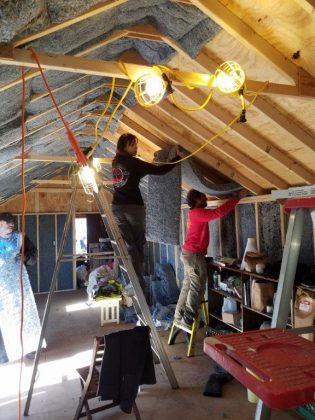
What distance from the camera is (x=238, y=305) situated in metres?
4.00

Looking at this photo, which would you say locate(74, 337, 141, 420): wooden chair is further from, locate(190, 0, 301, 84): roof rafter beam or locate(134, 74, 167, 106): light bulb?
locate(190, 0, 301, 84): roof rafter beam

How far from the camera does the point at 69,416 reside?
276 centimetres

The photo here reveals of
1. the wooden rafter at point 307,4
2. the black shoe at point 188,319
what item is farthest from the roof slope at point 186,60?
the black shoe at point 188,319

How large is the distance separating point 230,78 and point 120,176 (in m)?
1.35

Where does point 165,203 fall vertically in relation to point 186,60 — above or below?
below

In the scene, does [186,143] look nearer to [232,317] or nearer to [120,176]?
[120,176]

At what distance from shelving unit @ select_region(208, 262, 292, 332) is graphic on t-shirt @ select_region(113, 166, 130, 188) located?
67.6 inches

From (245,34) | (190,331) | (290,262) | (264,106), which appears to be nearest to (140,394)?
(190,331)

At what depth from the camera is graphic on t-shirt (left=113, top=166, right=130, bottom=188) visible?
2.72 meters

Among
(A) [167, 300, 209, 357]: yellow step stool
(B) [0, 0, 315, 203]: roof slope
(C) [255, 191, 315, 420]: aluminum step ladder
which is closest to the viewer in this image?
(B) [0, 0, 315, 203]: roof slope

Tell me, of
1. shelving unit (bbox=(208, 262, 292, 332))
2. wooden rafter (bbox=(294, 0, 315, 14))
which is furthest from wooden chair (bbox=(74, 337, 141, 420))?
wooden rafter (bbox=(294, 0, 315, 14))

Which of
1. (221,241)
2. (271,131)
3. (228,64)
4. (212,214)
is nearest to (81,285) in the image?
(221,241)

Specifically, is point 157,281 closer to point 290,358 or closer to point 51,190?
point 51,190

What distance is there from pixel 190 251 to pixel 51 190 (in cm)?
484
